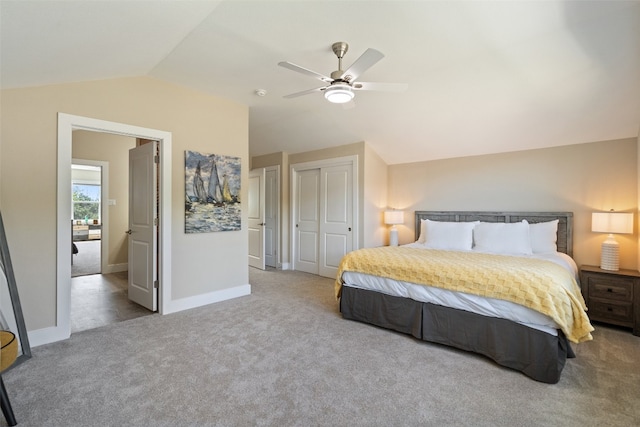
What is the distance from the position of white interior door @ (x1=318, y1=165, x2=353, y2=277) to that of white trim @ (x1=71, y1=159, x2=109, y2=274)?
4.04m

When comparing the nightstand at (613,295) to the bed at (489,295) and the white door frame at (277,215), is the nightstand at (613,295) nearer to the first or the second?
the bed at (489,295)

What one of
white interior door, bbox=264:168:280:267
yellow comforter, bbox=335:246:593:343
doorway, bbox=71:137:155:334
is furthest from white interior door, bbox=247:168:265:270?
yellow comforter, bbox=335:246:593:343

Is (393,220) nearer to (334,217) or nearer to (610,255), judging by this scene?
(334,217)

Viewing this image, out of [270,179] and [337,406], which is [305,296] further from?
[270,179]

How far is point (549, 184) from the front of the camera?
3.93m

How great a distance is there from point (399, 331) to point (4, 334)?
9.63 feet

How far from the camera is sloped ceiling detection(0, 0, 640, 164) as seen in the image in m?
2.09

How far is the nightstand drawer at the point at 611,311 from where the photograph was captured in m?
2.99

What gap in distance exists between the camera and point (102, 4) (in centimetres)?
181

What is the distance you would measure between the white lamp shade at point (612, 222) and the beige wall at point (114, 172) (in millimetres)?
7414

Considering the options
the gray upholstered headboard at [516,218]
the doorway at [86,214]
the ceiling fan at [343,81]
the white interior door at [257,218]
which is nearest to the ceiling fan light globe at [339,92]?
the ceiling fan at [343,81]

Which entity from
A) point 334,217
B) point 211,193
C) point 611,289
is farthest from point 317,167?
point 611,289

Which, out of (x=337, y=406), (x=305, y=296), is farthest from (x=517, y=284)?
(x=305, y=296)

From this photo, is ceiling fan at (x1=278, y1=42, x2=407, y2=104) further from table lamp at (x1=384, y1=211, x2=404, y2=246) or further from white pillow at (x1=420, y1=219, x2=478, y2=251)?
table lamp at (x1=384, y1=211, x2=404, y2=246)
